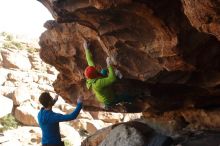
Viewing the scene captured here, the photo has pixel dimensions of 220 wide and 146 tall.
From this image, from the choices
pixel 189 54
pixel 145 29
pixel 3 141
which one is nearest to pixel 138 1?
pixel 145 29

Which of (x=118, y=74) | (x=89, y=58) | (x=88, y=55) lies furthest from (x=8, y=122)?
(x=118, y=74)

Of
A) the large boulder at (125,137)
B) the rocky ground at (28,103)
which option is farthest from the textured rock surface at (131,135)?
the rocky ground at (28,103)

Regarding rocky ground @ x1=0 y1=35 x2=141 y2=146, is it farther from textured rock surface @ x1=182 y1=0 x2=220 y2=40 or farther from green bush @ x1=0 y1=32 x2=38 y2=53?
textured rock surface @ x1=182 y1=0 x2=220 y2=40

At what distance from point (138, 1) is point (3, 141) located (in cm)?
1581

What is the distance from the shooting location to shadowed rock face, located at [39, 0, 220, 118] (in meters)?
8.37

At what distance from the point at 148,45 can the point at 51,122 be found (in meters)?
3.10

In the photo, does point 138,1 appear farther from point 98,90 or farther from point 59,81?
point 59,81

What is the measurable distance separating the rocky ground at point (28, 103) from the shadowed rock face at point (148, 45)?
35.3 ft

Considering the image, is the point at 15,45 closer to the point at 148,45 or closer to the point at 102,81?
the point at 102,81

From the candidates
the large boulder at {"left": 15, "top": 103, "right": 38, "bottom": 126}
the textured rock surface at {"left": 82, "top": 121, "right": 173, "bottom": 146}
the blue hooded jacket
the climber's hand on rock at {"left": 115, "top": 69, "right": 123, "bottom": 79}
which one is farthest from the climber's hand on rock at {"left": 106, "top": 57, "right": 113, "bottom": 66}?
the large boulder at {"left": 15, "top": 103, "right": 38, "bottom": 126}

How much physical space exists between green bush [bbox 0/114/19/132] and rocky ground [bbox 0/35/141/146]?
0.28 ft

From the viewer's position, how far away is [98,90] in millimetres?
10180

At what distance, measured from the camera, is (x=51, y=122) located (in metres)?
9.37

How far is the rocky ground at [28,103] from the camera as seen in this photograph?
2298 cm
